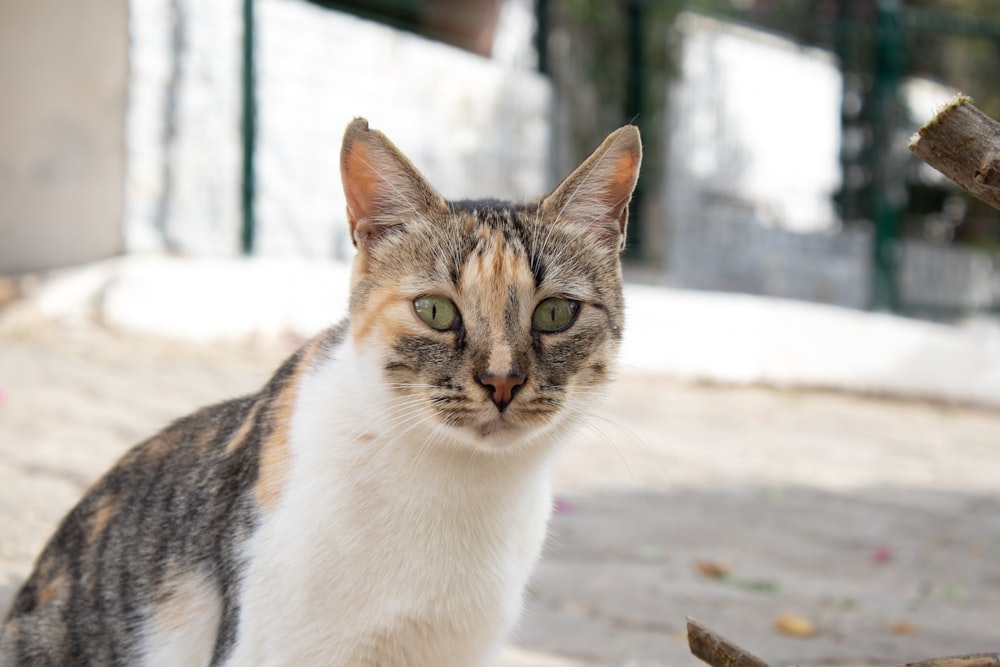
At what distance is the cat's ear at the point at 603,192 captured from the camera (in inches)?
98.5

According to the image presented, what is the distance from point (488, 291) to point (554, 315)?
185 mm

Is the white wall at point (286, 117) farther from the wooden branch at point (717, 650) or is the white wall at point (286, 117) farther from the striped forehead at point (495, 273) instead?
the wooden branch at point (717, 650)

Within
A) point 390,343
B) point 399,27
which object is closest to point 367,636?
point 390,343

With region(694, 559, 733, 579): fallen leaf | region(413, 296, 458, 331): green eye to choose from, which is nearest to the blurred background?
region(694, 559, 733, 579): fallen leaf

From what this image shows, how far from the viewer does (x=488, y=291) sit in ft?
7.54

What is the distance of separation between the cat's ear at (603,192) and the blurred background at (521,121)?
5421 millimetres

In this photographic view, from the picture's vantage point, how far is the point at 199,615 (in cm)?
231

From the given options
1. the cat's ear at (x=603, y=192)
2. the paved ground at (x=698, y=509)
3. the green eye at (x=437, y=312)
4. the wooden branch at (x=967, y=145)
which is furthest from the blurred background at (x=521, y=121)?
the wooden branch at (x=967, y=145)

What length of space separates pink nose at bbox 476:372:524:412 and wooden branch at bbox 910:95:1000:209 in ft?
2.94

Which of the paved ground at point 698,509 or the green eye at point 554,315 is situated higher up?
the green eye at point 554,315

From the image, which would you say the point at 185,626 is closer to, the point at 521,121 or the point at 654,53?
the point at 521,121

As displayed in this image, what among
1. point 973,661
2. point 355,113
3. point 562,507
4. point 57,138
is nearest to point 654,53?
Result: point 355,113

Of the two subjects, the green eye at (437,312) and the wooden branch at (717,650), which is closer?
the wooden branch at (717,650)

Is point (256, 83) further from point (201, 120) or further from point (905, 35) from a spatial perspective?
point (905, 35)
